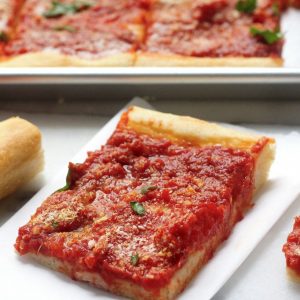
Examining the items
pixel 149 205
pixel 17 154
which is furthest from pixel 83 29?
pixel 149 205

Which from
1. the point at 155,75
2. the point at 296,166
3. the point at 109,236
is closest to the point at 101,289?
the point at 109,236

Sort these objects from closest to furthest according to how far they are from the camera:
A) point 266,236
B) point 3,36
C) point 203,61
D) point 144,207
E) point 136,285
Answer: point 136,285 < point 144,207 < point 266,236 < point 203,61 < point 3,36

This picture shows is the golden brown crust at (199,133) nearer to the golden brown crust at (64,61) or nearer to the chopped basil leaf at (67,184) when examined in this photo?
the chopped basil leaf at (67,184)

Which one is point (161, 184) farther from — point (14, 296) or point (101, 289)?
point (14, 296)

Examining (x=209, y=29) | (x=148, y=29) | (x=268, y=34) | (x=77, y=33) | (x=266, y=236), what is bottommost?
(x=266, y=236)

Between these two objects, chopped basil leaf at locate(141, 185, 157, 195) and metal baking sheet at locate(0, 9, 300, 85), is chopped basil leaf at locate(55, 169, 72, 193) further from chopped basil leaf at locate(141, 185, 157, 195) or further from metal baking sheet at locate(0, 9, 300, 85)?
metal baking sheet at locate(0, 9, 300, 85)

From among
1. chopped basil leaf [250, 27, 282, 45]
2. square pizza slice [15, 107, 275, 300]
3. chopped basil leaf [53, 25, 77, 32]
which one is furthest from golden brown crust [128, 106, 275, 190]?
chopped basil leaf [53, 25, 77, 32]

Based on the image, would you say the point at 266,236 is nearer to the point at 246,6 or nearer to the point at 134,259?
the point at 134,259
